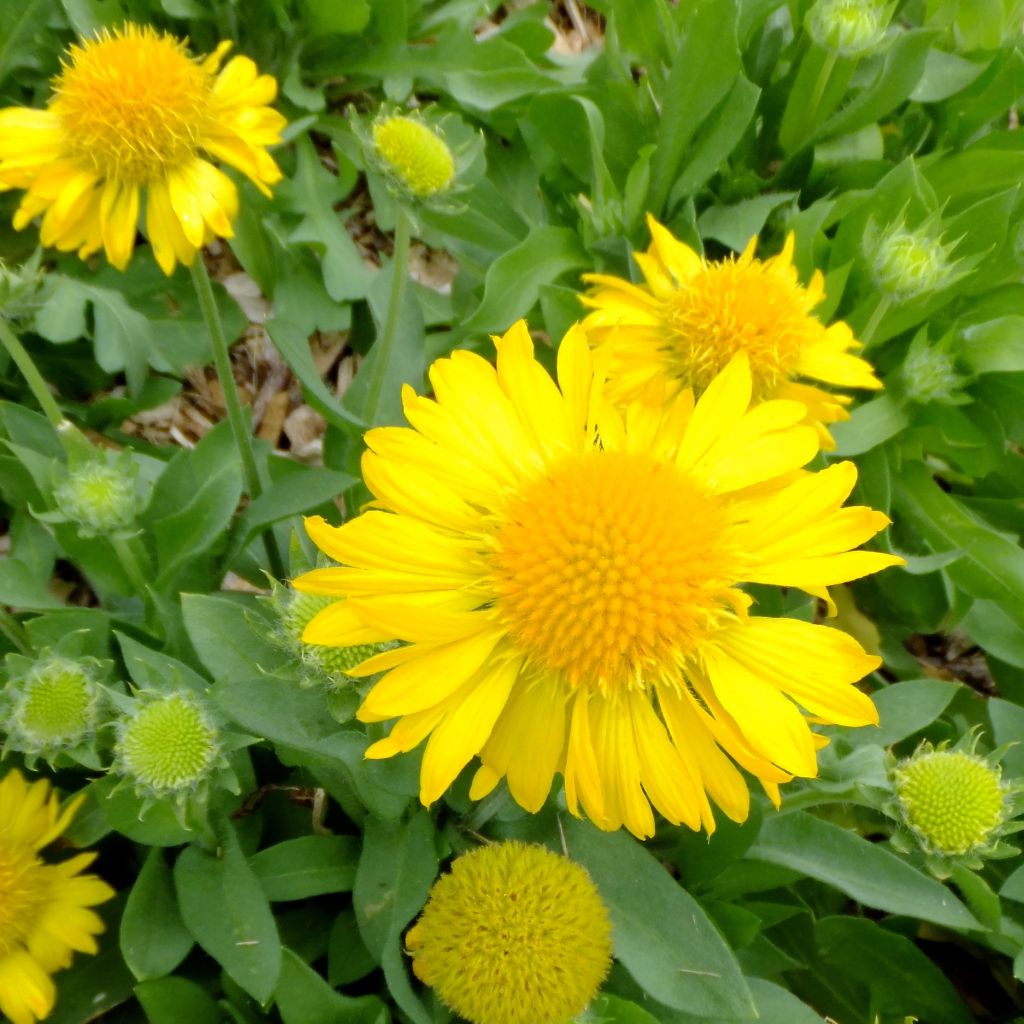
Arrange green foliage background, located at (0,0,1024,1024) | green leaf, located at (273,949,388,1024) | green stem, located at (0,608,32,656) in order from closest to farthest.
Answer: green leaf, located at (273,949,388,1024) → green foliage background, located at (0,0,1024,1024) → green stem, located at (0,608,32,656)

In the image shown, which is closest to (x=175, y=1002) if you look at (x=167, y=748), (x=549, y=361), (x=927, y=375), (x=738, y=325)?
(x=167, y=748)

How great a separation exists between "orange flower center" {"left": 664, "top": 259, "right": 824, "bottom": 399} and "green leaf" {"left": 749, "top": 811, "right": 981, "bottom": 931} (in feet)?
2.64

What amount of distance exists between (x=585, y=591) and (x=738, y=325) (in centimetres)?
80

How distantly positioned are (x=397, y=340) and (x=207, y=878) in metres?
1.10

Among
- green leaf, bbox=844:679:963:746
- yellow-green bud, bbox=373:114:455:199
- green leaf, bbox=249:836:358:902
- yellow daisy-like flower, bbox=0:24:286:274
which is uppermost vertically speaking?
yellow daisy-like flower, bbox=0:24:286:274

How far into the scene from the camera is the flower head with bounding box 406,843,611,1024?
1194mm

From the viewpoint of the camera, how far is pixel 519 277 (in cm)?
225

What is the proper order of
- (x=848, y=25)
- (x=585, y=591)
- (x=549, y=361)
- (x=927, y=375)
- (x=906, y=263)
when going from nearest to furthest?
1. (x=585, y=591)
2. (x=906, y=263)
3. (x=848, y=25)
4. (x=927, y=375)
5. (x=549, y=361)

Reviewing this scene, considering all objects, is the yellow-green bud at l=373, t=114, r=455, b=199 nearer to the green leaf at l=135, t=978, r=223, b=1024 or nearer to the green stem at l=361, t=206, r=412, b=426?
the green stem at l=361, t=206, r=412, b=426

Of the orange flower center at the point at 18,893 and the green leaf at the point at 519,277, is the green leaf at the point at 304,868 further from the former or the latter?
the green leaf at the point at 519,277

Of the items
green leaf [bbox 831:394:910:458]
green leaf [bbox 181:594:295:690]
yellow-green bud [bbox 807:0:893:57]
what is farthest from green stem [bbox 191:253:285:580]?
yellow-green bud [bbox 807:0:893:57]

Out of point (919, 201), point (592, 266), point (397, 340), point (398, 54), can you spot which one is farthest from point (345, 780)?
point (398, 54)

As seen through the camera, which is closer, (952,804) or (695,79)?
(952,804)

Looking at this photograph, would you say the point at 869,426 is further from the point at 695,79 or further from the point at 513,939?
the point at 513,939
